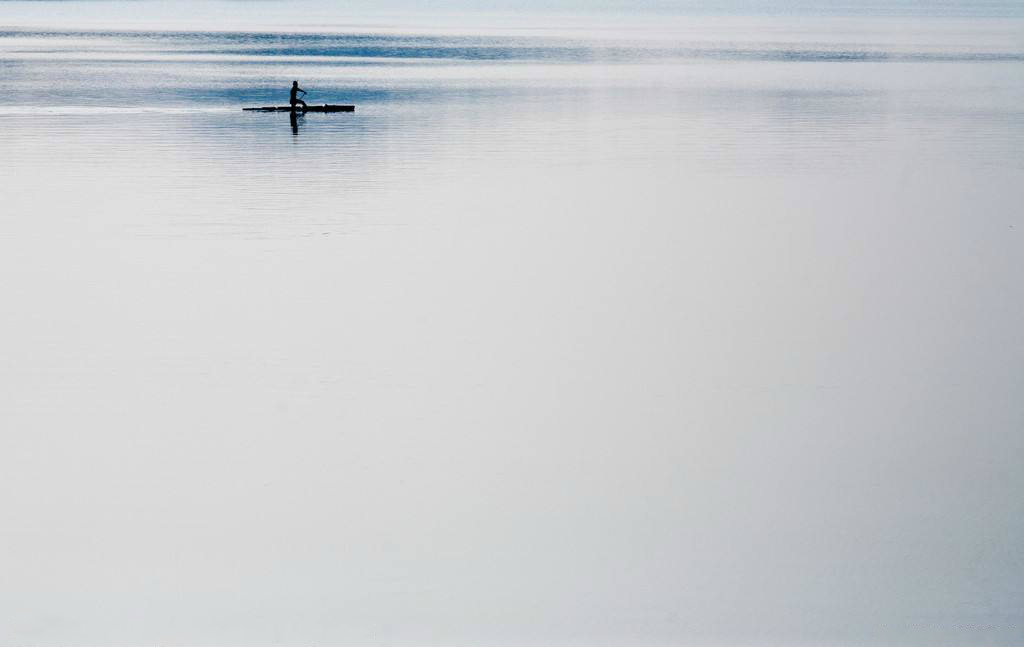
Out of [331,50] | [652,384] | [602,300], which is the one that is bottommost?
[652,384]

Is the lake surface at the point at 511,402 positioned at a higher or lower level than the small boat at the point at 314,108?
lower

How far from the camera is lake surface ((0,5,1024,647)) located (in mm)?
5262

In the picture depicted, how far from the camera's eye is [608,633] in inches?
197

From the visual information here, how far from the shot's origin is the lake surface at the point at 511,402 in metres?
5.26

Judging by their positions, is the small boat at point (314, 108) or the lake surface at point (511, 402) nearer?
the lake surface at point (511, 402)

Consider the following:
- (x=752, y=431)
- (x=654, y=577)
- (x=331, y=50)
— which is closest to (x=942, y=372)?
(x=752, y=431)

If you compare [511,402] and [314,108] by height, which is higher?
[314,108]

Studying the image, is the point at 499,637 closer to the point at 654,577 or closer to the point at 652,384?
the point at 654,577

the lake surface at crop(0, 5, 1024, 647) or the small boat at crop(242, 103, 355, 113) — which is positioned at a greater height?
the small boat at crop(242, 103, 355, 113)

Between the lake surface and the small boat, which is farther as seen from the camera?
the small boat

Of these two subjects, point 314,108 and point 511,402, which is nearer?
point 511,402

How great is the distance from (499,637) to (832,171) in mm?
12431

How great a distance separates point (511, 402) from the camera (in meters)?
7.45

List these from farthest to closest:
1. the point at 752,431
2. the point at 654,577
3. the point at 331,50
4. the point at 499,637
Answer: the point at 331,50, the point at 752,431, the point at 654,577, the point at 499,637
